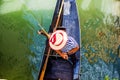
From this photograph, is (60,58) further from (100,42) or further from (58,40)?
(100,42)

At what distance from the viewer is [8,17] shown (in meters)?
2.02

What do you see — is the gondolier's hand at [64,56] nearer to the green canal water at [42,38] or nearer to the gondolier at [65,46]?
the gondolier at [65,46]

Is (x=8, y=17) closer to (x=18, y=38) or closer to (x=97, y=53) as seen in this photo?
(x=18, y=38)

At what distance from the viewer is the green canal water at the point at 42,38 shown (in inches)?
70.1

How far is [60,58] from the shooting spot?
182 centimetres

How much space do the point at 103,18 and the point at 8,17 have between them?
2.50 ft

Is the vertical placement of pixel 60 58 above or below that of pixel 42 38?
below

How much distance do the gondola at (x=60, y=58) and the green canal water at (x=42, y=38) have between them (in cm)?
4

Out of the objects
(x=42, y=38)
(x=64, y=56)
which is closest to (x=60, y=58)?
(x=64, y=56)

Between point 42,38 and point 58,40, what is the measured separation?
5.8 inches

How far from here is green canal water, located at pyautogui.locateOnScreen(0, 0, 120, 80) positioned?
5.84ft

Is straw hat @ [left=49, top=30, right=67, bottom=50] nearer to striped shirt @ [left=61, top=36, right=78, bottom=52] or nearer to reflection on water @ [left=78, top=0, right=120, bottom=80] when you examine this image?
striped shirt @ [left=61, top=36, right=78, bottom=52]

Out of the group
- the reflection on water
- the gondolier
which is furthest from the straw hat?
the reflection on water

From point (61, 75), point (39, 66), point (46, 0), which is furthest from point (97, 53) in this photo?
point (46, 0)
